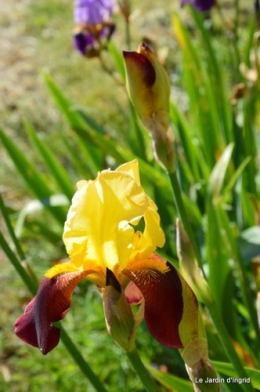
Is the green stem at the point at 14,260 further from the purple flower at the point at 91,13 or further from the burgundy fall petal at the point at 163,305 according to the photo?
the purple flower at the point at 91,13

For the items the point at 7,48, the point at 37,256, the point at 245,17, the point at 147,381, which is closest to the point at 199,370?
the point at 147,381

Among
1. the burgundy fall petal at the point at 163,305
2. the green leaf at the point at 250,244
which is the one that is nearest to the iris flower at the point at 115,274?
the burgundy fall petal at the point at 163,305

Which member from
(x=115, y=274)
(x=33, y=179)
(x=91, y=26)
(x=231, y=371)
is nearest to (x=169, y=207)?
(x=33, y=179)

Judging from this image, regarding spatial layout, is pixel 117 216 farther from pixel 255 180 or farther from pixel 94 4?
pixel 94 4

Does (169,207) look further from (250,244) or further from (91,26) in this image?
(91,26)

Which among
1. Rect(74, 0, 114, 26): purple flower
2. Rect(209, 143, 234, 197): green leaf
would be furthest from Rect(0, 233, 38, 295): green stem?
Rect(74, 0, 114, 26): purple flower

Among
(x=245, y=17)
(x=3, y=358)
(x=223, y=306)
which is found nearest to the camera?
(x=223, y=306)

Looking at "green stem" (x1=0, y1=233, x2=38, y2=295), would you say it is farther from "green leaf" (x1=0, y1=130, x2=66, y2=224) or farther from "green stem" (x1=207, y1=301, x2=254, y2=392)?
"green leaf" (x1=0, y1=130, x2=66, y2=224)
